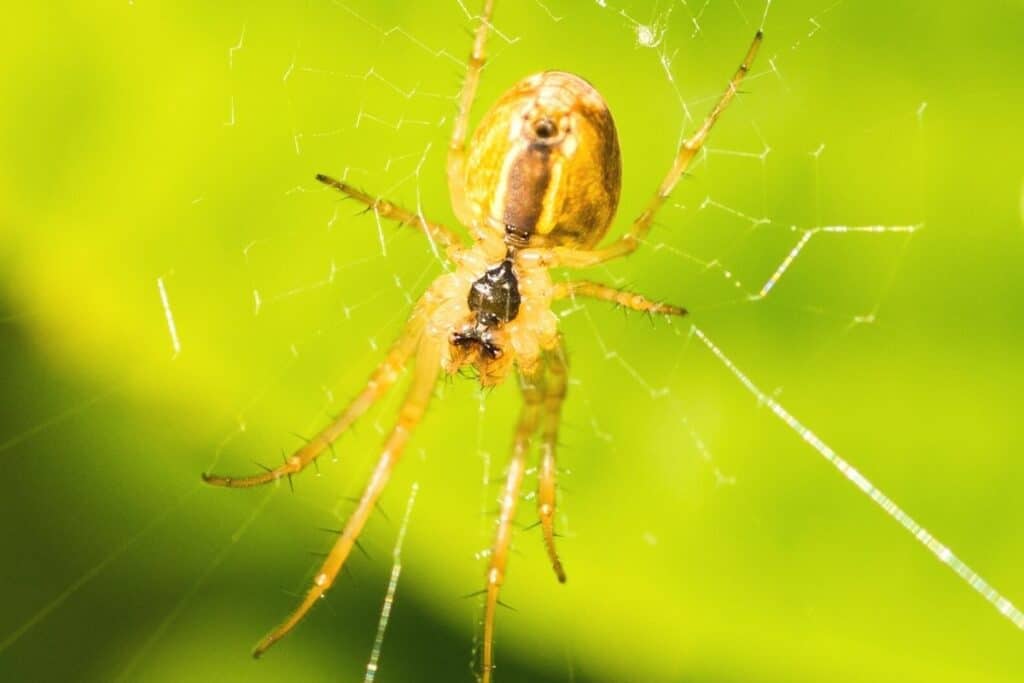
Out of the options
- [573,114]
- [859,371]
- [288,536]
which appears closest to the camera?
[573,114]

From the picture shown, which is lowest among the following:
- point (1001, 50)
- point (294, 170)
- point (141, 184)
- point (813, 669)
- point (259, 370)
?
point (813, 669)

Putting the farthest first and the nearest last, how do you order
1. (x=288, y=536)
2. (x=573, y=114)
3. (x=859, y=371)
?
1. (x=288, y=536)
2. (x=859, y=371)
3. (x=573, y=114)

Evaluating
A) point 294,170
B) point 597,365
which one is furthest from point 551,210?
point 294,170

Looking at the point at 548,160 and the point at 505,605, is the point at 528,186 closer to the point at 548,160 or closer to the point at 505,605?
the point at 548,160

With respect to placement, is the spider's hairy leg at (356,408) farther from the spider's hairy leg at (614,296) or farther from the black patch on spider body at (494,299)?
the spider's hairy leg at (614,296)

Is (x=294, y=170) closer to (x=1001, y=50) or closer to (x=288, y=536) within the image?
(x=288, y=536)

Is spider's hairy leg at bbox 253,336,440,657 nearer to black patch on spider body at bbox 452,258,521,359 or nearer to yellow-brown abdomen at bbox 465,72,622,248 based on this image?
black patch on spider body at bbox 452,258,521,359

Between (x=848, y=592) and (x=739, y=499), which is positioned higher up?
(x=739, y=499)

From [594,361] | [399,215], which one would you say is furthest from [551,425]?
[399,215]
